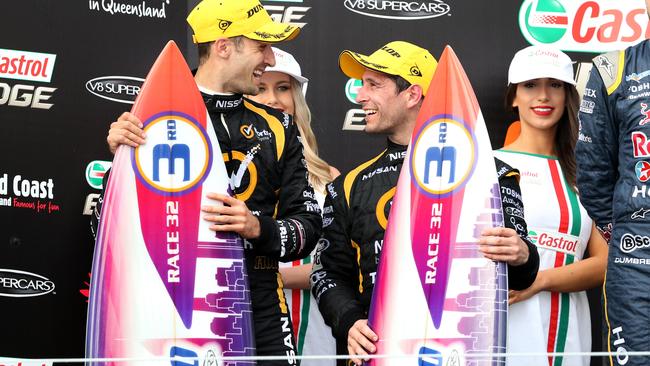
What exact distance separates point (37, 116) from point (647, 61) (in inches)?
103

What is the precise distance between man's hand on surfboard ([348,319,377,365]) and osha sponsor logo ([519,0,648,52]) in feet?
7.18

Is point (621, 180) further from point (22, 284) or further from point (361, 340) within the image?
point (22, 284)

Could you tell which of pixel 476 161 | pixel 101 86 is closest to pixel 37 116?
pixel 101 86

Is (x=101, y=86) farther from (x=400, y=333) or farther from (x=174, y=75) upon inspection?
(x=400, y=333)

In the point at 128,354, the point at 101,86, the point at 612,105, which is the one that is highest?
the point at 101,86

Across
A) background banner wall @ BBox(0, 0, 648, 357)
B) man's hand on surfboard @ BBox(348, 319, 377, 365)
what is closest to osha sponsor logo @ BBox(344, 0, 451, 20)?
background banner wall @ BBox(0, 0, 648, 357)

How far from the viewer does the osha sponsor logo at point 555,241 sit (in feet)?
17.0

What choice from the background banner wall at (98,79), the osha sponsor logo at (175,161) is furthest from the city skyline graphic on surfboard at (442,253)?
the background banner wall at (98,79)

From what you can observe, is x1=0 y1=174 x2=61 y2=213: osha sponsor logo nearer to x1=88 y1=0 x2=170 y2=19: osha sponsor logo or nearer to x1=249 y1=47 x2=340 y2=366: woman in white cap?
x1=88 y1=0 x2=170 y2=19: osha sponsor logo

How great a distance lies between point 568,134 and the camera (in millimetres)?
5391

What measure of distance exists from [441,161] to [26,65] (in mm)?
2061

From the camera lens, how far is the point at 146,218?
4.11 m

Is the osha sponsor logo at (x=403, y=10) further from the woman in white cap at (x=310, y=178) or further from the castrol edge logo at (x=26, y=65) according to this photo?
the castrol edge logo at (x=26, y=65)

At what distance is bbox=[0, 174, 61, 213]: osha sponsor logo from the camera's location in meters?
5.28
